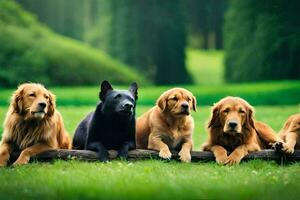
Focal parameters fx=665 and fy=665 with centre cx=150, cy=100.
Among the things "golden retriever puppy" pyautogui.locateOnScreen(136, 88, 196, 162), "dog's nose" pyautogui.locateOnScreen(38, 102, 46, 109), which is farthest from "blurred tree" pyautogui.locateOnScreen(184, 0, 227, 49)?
"dog's nose" pyautogui.locateOnScreen(38, 102, 46, 109)

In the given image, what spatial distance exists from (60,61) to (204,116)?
1881cm

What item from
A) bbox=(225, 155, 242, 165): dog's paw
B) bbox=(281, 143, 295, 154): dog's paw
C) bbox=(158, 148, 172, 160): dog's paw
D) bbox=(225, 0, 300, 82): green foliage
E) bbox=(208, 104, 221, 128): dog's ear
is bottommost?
bbox=(225, 155, 242, 165): dog's paw

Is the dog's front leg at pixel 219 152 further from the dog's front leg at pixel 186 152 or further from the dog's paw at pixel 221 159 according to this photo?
the dog's front leg at pixel 186 152

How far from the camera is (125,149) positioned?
10234 mm

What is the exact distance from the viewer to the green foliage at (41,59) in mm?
37375

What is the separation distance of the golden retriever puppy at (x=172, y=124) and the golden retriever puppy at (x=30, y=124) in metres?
1.60

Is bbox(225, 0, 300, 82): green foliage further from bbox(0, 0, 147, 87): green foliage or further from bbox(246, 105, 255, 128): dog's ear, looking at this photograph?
bbox(246, 105, 255, 128): dog's ear

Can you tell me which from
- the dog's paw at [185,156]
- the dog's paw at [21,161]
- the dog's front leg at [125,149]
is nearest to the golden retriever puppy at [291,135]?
the dog's paw at [185,156]

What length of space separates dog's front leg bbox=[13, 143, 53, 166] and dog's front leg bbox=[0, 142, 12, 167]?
0.18 metres

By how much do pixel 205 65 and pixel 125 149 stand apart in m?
41.2

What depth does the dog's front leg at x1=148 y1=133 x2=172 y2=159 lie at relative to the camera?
397 inches

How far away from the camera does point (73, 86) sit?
3869 cm

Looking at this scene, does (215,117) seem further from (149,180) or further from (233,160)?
(149,180)

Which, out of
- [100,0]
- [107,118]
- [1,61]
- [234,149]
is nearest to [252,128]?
[234,149]
